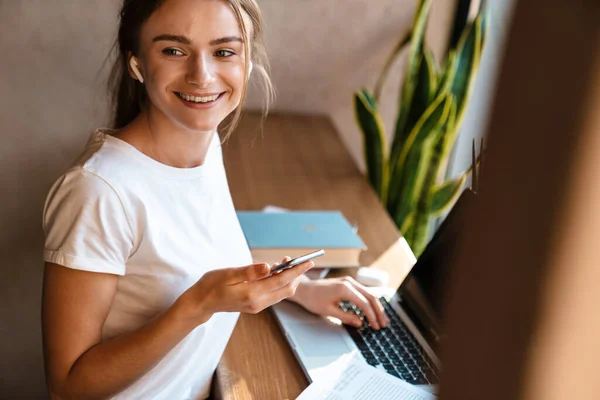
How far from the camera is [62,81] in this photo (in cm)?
165

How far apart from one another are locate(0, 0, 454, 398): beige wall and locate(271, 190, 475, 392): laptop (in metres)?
0.78

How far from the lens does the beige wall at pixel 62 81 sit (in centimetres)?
160

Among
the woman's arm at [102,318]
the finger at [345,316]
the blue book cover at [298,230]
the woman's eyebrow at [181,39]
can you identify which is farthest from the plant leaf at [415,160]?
the woman's arm at [102,318]

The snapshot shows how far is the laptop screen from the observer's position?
3.87 ft

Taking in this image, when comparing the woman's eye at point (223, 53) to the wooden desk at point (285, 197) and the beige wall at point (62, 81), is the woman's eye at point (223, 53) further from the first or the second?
the beige wall at point (62, 81)

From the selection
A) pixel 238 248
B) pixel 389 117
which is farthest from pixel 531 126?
pixel 389 117

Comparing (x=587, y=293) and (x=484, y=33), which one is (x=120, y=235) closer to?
(x=587, y=293)

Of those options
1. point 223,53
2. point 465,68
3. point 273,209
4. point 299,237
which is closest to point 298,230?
point 299,237

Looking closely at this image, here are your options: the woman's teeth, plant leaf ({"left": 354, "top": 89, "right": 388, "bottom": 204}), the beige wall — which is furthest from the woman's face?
plant leaf ({"left": 354, "top": 89, "right": 388, "bottom": 204})

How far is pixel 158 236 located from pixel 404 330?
0.48 meters

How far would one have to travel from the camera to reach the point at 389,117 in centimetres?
216

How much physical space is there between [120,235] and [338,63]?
1147mm

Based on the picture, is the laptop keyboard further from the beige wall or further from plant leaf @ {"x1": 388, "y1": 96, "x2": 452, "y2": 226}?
the beige wall

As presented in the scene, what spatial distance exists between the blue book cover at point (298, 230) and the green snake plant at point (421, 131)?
363 millimetres
